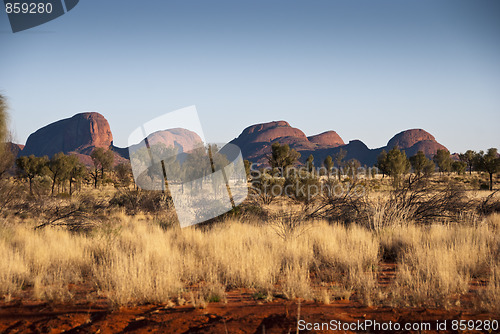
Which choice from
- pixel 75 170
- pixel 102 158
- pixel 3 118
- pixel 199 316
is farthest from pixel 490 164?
pixel 102 158

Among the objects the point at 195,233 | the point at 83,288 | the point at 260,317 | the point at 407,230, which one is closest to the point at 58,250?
the point at 83,288

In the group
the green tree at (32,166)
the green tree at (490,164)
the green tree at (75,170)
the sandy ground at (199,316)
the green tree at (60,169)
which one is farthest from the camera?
the green tree at (490,164)

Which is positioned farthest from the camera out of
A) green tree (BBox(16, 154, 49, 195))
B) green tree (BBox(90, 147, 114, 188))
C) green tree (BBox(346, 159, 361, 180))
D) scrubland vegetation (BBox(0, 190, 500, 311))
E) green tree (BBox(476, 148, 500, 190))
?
green tree (BBox(90, 147, 114, 188))

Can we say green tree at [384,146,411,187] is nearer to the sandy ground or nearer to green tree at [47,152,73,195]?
green tree at [47,152,73,195]

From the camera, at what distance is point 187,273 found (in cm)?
600

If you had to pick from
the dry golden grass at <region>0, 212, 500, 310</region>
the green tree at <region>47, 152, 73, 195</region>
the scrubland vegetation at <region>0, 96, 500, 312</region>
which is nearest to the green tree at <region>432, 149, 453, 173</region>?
the scrubland vegetation at <region>0, 96, 500, 312</region>

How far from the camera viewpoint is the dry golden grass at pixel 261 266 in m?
4.77

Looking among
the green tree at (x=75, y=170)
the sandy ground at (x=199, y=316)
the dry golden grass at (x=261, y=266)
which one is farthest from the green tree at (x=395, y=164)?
the sandy ground at (x=199, y=316)

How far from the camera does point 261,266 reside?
19.1 feet

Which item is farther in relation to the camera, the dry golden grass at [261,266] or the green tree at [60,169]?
the green tree at [60,169]

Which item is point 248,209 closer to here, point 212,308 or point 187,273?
point 187,273

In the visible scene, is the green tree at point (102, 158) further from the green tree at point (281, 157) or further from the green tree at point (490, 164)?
the green tree at point (490, 164)

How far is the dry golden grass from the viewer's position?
477cm

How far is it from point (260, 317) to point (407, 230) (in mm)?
6120
